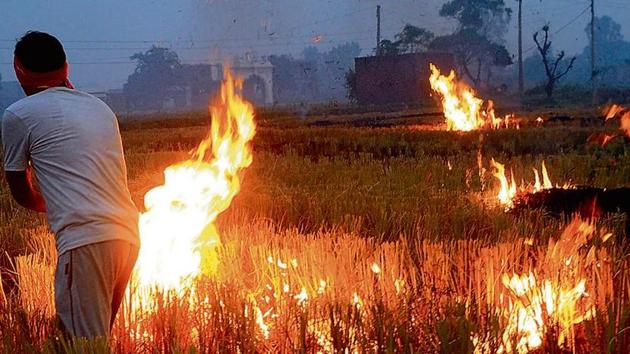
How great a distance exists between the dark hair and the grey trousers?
0.81 meters

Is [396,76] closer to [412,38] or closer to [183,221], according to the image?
[412,38]

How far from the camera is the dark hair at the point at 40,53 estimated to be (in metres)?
3.29

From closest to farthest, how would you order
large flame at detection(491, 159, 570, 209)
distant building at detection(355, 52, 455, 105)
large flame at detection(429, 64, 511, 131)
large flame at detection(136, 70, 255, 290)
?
large flame at detection(136, 70, 255, 290)
large flame at detection(491, 159, 570, 209)
large flame at detection(429, 64, 511, 131)
distant building at detection(355, 52, 455, 105)

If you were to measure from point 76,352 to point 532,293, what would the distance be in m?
2.24

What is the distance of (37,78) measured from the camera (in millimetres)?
3328

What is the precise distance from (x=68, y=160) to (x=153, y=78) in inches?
3601

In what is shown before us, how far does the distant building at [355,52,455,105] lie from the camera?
47406 millimetres

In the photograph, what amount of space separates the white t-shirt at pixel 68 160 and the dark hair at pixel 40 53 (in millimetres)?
109

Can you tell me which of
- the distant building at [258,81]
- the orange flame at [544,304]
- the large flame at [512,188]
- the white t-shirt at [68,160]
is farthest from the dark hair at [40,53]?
the distant building at [258,81]

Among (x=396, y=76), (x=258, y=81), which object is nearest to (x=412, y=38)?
(x=396, y=76)

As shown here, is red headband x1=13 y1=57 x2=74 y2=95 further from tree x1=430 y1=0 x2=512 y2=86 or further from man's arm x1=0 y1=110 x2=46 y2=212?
tree x1=430 y1=0 x2=512 y2=86

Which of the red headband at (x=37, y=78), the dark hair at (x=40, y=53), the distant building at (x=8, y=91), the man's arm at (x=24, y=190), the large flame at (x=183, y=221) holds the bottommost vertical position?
the large flame at (x=183, y=221)

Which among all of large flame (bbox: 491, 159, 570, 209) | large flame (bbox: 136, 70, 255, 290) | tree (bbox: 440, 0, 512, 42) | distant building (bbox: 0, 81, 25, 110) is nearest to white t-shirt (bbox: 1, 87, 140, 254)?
large flame (bbox: 136, 70, 255, 290)

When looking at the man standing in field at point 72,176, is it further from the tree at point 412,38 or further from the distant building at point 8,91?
the distant building at point 8,91
